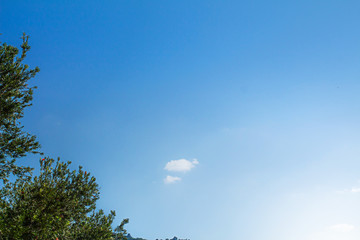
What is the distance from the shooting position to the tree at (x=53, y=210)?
1702cm

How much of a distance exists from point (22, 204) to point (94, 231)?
6886 mm

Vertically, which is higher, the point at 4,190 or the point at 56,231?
the point at 4,190

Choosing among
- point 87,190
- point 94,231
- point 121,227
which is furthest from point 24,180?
point 121,227

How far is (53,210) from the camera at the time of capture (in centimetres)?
1841

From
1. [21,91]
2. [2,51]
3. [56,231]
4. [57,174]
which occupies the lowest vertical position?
[56,231]

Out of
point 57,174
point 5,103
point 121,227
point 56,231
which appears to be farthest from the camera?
point 121,227

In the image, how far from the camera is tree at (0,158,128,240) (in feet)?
55.8

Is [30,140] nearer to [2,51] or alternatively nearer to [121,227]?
[2,51]

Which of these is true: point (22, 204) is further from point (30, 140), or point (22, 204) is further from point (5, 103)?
point (5, 103)

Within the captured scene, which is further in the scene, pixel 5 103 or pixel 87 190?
pixel 87 190

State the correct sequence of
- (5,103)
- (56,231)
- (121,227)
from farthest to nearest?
1. (121,227)
2. (5,103)
3. (56,231)

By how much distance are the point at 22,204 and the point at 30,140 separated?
542cm

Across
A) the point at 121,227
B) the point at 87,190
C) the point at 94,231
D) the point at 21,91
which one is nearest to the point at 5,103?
the point at 21,91

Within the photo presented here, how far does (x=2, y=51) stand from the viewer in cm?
2038
